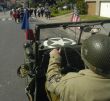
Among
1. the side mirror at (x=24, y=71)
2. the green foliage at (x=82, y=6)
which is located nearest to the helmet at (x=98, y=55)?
the side mirror at (x=24, y=71)

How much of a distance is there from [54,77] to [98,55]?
0.59 metres

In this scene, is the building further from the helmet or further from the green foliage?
the helmet

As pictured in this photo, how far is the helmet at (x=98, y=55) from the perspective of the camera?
2602 millimetres

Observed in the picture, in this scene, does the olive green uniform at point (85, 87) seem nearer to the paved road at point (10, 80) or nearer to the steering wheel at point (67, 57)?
the steering wheel at point (67, 57)

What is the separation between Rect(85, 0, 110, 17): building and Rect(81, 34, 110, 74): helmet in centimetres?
4657

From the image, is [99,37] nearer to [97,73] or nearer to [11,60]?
[97,73]

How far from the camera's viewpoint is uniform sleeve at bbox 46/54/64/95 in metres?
2.87

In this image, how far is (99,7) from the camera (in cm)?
5169

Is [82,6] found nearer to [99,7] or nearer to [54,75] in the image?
[99,7]

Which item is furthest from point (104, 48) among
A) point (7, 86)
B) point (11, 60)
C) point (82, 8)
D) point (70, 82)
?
point (82, 8)

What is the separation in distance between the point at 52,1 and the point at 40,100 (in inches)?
3658

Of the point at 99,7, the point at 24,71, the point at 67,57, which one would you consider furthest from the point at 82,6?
the point at 67,57

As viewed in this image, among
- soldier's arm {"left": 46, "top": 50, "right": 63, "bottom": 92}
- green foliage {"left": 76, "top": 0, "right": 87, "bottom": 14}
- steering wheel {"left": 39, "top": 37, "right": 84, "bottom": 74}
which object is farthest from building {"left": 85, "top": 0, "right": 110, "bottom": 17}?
soldier's arm {"left": 46, "top": 50, "right": 63, "bottom": 92}

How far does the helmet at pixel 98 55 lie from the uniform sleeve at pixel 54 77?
0.29 m
